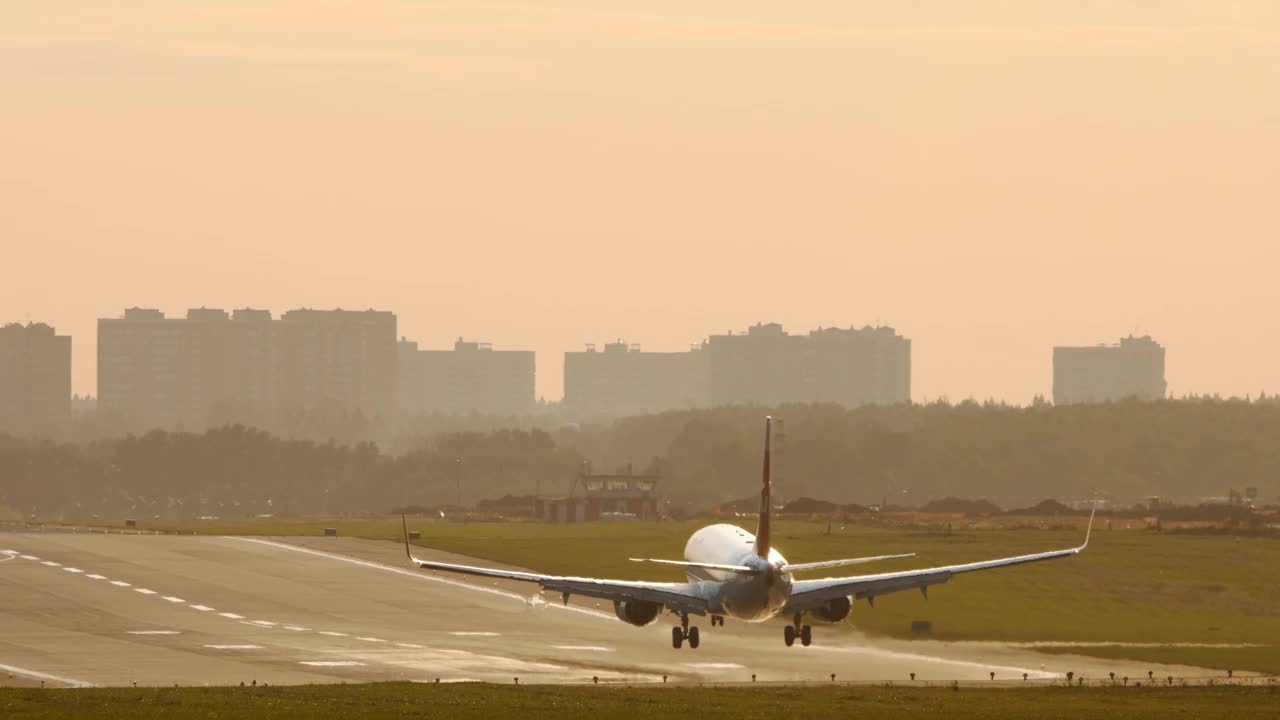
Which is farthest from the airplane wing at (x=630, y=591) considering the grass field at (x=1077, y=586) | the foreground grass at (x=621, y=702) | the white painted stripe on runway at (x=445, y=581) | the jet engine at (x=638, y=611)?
the white painted stripe on runway at (x=445, y=581)

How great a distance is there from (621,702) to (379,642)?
35967 mm

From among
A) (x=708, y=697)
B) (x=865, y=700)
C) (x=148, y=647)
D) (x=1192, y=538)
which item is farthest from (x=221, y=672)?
(x=1192, y=538)

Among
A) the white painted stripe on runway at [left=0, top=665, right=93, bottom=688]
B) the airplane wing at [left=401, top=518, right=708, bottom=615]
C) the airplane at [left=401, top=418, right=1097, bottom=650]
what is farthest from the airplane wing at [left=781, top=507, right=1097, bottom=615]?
the white painted stripe on runway at [left=0, top=665, right=93, bottom=688]

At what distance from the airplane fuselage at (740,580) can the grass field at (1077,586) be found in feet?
83.5

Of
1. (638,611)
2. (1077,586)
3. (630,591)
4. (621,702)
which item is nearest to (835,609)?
(638,611)

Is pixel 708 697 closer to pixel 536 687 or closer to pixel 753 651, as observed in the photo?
pixel 536 687

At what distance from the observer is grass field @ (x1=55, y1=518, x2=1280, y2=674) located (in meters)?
119

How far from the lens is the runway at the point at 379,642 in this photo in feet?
322

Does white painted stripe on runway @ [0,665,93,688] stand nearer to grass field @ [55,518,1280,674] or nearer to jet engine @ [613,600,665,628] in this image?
jet engine @ [613,600,665,628]

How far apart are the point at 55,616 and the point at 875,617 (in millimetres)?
54033

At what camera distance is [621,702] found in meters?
82.8

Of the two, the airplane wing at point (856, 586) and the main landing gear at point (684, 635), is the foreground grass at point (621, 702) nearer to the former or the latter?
the airplane wing at point (856, 586)

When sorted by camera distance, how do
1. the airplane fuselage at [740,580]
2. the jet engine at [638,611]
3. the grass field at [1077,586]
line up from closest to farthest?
the airplane fuselage at [740,580]
the jet engine at [638,611]
the grass field at [1077,586]

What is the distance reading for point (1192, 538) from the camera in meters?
181
